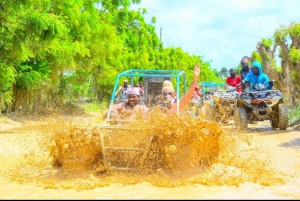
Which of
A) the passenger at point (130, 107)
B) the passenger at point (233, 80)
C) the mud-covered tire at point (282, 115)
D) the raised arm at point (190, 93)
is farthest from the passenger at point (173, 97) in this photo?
the passenger at point (233, 80)

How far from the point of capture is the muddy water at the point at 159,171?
576cm

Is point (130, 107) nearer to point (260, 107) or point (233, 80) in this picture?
point (260, 107)

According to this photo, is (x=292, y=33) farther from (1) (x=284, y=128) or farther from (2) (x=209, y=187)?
(2) (x=209, y=187)

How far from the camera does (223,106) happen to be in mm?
15211

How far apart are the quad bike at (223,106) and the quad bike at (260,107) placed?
1.61 meters

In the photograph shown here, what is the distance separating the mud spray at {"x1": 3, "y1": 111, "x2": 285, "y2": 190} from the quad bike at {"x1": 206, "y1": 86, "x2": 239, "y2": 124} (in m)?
7.44

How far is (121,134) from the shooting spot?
22.5 ft

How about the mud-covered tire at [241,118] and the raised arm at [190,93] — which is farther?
the mud-covered tire at [241,118]

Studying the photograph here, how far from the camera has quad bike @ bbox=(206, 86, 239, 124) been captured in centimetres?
1509

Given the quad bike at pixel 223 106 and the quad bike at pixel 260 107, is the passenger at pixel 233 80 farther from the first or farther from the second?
the quad bike at pixel 260 107

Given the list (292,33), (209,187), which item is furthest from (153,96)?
(292,33)

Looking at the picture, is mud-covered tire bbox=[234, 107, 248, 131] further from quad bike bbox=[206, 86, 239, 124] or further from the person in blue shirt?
quad bike bbox=[206, 86, 239, 124]

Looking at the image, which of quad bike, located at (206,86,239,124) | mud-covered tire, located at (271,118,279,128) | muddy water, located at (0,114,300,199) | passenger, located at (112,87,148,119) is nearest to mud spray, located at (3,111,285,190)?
muddy water, located at (0,114,300,199)

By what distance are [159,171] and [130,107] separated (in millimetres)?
1555
